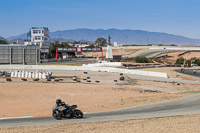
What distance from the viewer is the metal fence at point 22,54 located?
48250 mm

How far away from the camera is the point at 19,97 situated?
30.7m

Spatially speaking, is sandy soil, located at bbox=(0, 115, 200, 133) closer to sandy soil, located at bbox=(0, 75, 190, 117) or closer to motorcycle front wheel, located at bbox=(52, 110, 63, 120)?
motorcycle front wheel, located at bbox=(52, 110, 63, 120)

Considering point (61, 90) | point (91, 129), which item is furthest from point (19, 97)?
point (91, 129)

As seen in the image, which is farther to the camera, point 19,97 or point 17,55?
point 17,55

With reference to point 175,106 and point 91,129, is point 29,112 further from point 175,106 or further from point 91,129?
point 175,106

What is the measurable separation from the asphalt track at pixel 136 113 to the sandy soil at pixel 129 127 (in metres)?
1.21

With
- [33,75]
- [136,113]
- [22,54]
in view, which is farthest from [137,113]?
[33,75]

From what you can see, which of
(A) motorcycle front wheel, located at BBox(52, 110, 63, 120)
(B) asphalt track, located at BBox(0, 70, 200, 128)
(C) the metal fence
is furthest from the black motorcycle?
(C) the metal fence

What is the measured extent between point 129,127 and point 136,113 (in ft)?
15.7

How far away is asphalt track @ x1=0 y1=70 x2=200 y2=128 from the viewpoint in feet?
60.2

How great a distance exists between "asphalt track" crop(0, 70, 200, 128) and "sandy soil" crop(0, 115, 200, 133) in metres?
1.21

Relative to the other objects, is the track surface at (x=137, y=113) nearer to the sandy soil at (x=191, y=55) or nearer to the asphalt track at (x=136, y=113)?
the asphalt track at (x=136, y=113)

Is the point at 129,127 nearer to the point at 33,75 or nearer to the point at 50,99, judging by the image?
the point at 50,99

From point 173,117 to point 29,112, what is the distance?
10.4m
